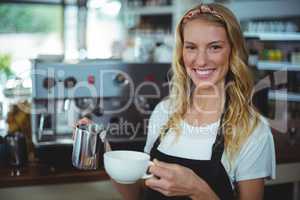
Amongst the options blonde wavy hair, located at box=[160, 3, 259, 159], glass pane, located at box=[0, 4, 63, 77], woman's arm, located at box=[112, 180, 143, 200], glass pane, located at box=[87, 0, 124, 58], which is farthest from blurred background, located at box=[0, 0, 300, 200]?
glass pane, located at box=[0, 4, 63, 77]

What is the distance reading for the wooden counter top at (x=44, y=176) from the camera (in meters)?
1.51

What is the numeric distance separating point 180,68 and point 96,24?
4.45m

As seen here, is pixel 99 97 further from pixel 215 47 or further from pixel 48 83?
pixel 215 47

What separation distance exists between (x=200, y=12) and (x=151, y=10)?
387cm

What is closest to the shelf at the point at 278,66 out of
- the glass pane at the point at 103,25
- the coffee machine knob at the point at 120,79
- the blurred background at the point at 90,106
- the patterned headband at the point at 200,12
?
the blurred background at the point at 90,106

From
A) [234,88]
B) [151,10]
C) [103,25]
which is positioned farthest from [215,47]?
[103,25]

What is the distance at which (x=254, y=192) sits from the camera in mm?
1240

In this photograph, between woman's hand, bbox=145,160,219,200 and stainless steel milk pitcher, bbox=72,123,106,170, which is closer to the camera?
woman's hand, bbox=145,160,219,200

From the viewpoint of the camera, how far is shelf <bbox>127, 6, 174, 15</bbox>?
489 centimetres

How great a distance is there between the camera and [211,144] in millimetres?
1334

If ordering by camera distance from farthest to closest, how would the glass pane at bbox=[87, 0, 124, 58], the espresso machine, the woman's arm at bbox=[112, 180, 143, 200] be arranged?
the glass pane at bbox=[87, 0, 124, 58] → the espresso machine → the woman's arm at bbox=[112, 180, 143, 200]

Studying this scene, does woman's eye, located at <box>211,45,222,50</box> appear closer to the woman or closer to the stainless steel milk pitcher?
the woman

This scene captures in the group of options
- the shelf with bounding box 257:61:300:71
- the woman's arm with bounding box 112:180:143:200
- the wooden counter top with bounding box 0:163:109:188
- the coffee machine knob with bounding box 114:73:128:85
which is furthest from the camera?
the shelf with bounding box 257:61:300:71

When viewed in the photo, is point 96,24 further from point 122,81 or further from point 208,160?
point 208,160
